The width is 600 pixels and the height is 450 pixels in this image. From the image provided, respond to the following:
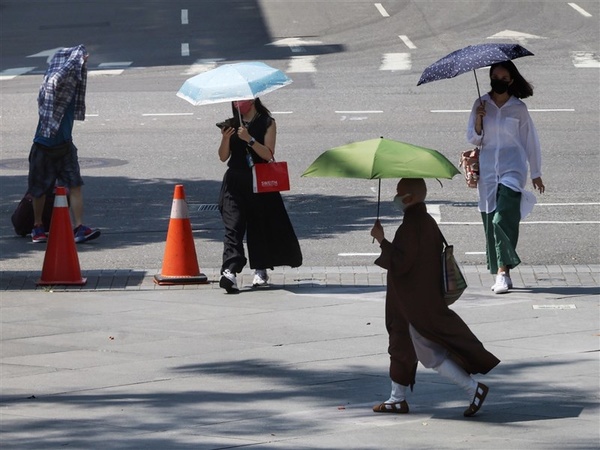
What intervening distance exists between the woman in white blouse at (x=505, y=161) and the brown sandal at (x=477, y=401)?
329cm

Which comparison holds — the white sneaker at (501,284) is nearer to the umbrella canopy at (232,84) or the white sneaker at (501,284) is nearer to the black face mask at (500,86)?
the black face mask at (500,86)

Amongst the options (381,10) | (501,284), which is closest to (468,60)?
(501,284)

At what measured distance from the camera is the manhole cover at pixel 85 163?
1672cm

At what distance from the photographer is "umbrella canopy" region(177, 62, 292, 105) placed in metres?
10.0

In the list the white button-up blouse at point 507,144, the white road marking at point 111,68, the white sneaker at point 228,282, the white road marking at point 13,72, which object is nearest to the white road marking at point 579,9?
the white road marking at point 111,68

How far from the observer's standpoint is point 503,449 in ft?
21.8

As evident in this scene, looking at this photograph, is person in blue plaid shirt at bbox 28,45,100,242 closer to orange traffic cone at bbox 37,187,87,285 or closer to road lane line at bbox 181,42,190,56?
orange traffic cone at bbox 37,187,87,285

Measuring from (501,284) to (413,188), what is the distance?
11.3 ft

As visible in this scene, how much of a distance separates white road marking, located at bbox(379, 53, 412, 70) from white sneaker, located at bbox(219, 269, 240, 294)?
47.8ft

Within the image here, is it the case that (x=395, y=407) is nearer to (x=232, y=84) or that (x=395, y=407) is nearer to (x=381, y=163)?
(x=381, y=163)

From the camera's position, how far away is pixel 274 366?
852 centimetres

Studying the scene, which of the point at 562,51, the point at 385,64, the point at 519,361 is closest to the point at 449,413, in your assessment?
the point at 519,361

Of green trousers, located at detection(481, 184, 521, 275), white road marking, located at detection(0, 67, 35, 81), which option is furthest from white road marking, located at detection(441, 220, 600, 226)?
white road marking, located at detection(0, 67, 35, 81)

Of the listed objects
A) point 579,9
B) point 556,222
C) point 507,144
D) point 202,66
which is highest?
point 507,144
